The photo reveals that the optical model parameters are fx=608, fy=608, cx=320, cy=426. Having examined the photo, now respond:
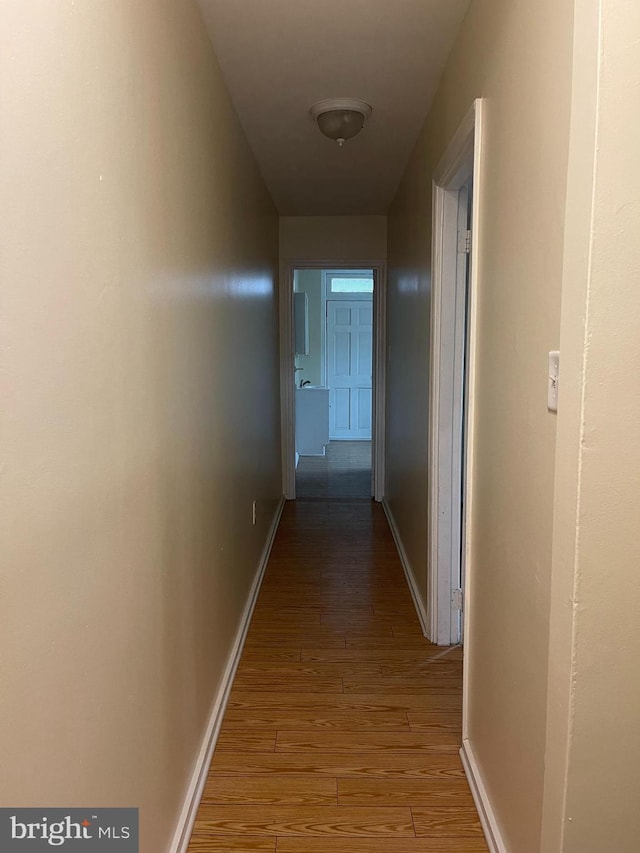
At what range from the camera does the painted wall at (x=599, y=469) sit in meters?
0.96

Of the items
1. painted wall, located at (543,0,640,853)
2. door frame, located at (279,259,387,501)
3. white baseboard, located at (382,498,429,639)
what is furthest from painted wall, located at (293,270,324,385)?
painted wall, located at (543,0,640,853)

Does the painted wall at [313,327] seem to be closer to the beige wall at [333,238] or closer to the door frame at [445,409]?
the beige wall at [333,238]

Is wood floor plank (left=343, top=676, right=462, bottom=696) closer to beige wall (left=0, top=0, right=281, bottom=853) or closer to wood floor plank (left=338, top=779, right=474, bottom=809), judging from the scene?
wood floor plank (left=338, top=779, right=474, bottom=809)

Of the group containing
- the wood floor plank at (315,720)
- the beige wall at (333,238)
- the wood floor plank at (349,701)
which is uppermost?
the beige wall at (333,238)

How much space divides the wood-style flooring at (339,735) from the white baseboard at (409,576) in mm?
47

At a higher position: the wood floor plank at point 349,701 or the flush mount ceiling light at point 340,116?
the flush mount ceiling light at point 340,116

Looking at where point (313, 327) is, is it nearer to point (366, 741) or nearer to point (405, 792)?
point (366, 741)

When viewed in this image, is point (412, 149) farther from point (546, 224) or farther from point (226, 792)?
point (226, 792)

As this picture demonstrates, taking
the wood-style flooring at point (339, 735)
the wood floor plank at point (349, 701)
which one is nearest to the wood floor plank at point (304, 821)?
the wood-style flooring at point (339, 735)

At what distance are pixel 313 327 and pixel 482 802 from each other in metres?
6.57

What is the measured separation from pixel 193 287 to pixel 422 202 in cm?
155

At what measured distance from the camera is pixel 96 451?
3.38 feet

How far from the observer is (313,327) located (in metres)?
7.83

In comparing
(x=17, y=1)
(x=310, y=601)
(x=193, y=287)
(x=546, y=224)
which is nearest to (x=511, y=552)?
(x=546, y=224)
